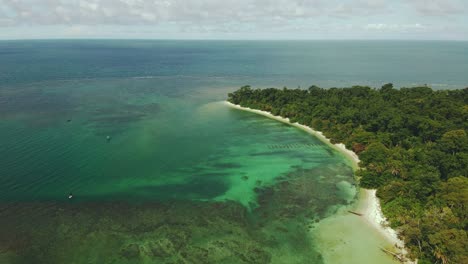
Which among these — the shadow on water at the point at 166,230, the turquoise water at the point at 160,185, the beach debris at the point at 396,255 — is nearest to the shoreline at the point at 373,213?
the beach debris at the point at 396,255

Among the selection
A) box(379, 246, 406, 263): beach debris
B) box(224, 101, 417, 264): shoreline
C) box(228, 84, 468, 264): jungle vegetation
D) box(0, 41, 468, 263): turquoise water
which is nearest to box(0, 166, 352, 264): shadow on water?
box(0, 41, 468, 263): turquoise water

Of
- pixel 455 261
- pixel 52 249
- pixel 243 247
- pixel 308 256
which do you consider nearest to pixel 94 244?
pixel 52 249

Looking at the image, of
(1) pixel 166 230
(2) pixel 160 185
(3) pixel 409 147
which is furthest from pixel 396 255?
(2) pixel 160 185

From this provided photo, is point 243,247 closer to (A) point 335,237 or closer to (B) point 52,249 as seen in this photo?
(A) point 335,237

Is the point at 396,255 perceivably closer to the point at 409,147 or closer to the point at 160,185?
the point at 409,147

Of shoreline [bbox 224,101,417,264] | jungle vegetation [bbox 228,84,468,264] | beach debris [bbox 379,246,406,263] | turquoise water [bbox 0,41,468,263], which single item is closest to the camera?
beach debris [bbox 379,246,406,263]

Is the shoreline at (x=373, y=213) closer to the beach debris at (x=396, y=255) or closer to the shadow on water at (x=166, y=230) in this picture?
the beach debris at (x=396, y=255)

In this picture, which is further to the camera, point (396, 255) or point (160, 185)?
point (160, 185)

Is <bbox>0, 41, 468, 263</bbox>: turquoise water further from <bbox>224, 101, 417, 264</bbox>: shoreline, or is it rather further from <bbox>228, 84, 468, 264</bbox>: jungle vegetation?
<bbox>228, 84, 468, 264</bbox>: jungle vegetation

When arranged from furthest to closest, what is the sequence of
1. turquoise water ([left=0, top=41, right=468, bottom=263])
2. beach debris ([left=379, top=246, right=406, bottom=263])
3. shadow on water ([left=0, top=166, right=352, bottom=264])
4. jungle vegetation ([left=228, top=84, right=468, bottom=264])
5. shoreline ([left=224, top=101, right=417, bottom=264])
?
shoreline ([left=224, top=101, right=417, bottom=264]) → turquoise water ([left=0, top=41, right=468, bottom=263]) → shadow on water ([left=0, top=166, right=352, bottom=264]) → jungle vegetation ([left=228, top=84, right=468, bottom=264]) → beach debris ([left=379, top=246, right=406, bottom=263])

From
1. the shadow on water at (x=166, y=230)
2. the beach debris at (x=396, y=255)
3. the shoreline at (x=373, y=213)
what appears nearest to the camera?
the beach debris at (x=396, y=255)
